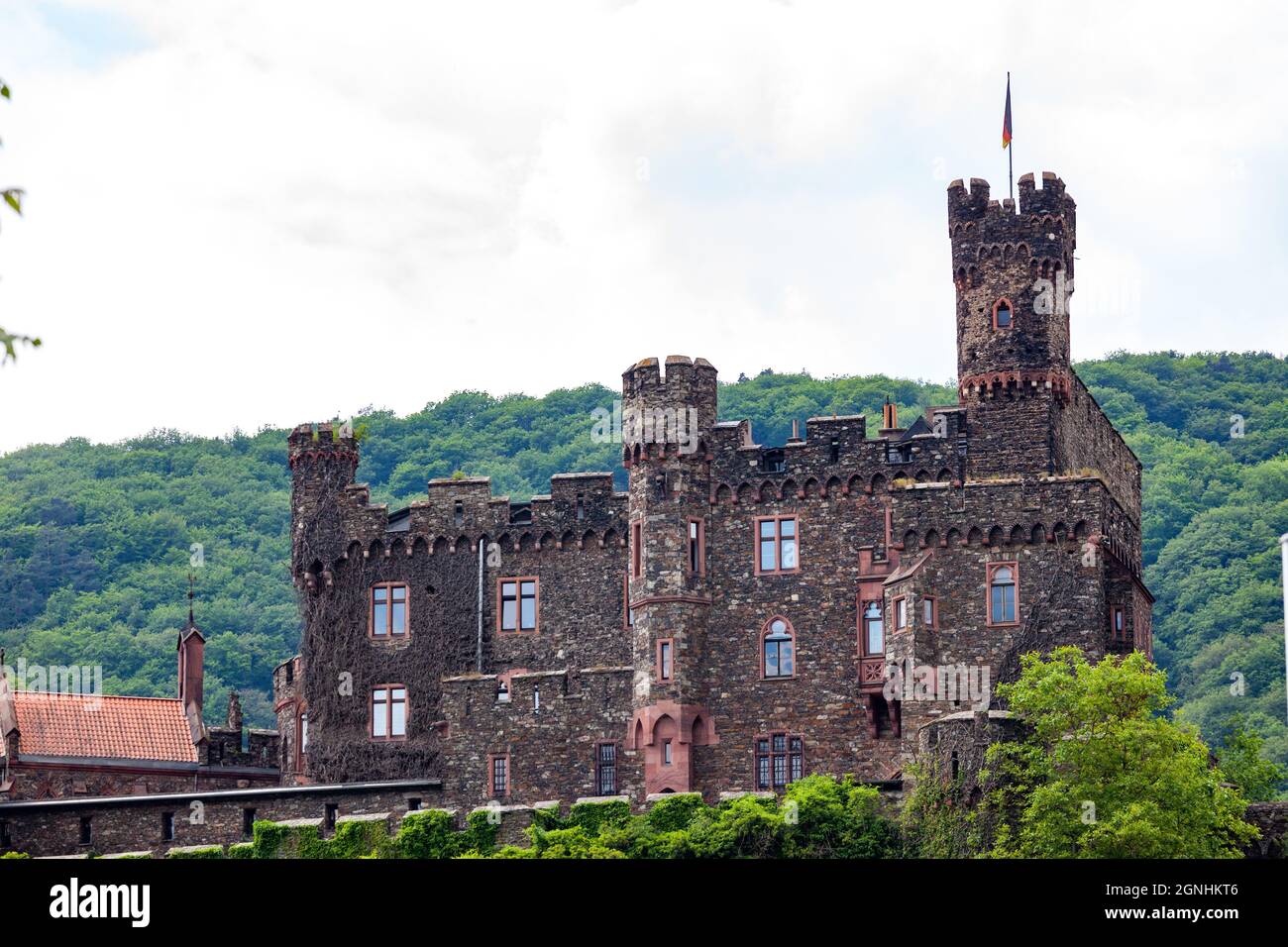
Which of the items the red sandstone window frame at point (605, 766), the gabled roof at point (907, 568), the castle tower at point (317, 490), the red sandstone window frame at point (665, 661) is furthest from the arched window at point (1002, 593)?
the castle tower at point (317, 490)

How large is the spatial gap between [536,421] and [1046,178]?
260 feet

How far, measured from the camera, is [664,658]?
67500 mm

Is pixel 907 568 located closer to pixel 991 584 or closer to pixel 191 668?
pixel 991 584

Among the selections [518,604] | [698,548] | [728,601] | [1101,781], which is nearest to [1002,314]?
[698,548]

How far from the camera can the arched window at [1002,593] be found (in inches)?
2547

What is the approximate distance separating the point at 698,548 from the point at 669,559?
1001 millimetres

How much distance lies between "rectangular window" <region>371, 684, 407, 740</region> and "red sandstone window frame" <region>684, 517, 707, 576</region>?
9902 millimetres

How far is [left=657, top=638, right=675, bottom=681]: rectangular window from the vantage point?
6738 cm

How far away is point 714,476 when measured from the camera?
69000 mm

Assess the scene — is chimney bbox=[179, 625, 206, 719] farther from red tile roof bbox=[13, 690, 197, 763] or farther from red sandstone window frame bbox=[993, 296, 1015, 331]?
red sandstone window frame bbox=[993, 296, 1015, 331]

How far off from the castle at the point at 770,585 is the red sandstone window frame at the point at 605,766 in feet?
0.17
